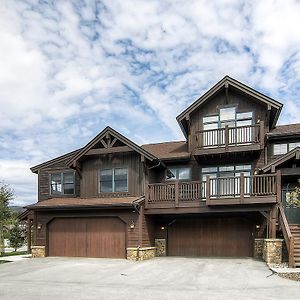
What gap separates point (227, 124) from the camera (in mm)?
22000

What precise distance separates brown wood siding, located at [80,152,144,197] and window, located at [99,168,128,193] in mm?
238

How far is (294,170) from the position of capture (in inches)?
753

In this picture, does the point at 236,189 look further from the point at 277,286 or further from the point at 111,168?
the point at 277,286

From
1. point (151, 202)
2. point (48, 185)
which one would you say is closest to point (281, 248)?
point (151, 202)

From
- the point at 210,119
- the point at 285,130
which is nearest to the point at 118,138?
the point at 210,119

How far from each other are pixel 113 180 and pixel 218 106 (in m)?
7.61

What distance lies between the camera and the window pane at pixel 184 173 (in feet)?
74.3

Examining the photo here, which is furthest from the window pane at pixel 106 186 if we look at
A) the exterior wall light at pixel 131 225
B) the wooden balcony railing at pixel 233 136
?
the wooden balcony railing at pixel 233 136

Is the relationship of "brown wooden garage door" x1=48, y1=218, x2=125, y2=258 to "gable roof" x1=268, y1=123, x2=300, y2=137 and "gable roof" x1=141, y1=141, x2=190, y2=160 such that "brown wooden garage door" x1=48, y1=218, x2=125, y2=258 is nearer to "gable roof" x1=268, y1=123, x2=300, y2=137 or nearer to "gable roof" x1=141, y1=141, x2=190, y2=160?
"gable roof" x1=141, y1=141, x2=190, y2=160

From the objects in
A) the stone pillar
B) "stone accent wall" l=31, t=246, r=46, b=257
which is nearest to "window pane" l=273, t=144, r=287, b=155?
the stone pillar

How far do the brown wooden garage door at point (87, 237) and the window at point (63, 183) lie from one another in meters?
3.10

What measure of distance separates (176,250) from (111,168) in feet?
20.2

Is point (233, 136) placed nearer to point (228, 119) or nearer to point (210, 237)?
point (228, 119)

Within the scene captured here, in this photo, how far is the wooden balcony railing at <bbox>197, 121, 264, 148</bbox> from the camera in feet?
67.4
